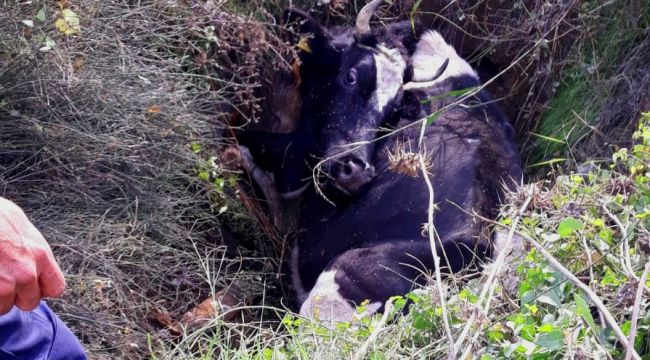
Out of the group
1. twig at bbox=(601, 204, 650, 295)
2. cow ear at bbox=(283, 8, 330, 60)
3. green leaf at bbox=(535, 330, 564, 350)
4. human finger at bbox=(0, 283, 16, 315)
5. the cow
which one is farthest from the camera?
cow ear at bbox=(283, 8, 330, 60)

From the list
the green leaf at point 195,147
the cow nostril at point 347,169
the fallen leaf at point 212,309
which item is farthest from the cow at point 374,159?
the green leaf at point 195,147

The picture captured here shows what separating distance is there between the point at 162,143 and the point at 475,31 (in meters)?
2.20

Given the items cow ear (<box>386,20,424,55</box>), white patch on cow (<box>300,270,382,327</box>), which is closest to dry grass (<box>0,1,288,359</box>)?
white patch on cow (<box>300,270,382,327</box>)

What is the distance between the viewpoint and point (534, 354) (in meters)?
2.34

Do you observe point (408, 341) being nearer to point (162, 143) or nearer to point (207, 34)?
point (162, 143)

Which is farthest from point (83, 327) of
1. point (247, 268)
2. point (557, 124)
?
point (557, 124)

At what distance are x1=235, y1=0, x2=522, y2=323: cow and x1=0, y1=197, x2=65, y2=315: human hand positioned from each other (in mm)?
2243

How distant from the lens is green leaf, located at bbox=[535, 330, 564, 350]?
2260 mm

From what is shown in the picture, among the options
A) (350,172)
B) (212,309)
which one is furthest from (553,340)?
(350,172)

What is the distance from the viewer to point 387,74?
478 centimetres

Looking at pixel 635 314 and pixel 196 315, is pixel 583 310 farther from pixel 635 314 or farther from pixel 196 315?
pixel 196 315

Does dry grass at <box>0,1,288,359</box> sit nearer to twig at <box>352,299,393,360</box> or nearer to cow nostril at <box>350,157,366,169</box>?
cow nostril at <box>350,157,366,169</box>

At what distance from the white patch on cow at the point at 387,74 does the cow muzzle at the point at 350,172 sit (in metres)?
0.29

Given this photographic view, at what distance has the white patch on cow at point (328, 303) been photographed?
4.10 m
